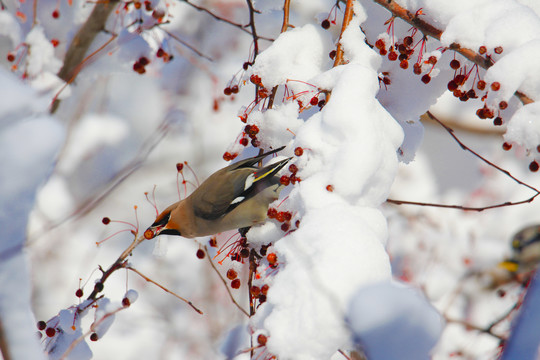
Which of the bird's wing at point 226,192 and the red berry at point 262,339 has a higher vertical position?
the red berry at point 262,339

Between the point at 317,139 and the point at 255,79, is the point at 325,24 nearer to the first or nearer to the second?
the point at 255,79

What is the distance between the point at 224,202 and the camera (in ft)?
7.29

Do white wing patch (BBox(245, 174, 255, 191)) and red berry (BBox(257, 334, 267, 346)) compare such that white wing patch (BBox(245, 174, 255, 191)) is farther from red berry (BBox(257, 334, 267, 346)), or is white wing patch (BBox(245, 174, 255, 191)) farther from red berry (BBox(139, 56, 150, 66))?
red berry (BBox(257, 334, 267, 346))

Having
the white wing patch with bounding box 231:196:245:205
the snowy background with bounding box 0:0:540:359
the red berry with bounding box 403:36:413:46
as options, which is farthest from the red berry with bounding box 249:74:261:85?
the white wing patch with bounding box 231:196:245:205

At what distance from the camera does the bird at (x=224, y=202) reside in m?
2.11

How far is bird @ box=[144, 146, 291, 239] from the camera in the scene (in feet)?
6.91

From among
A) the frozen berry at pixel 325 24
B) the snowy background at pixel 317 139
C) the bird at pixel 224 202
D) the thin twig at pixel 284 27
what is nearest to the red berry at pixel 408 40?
the snowy background at pixel 317 139

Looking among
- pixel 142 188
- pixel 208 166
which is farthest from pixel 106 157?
pixel 208 166

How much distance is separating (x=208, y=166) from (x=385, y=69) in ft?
16.7

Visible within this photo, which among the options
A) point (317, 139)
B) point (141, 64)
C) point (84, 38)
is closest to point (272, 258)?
point (317, 139)

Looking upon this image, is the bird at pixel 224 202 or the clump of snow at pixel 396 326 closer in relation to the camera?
the clump of snow at pixel 396 326

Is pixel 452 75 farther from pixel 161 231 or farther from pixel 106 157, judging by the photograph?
pixel 106 157

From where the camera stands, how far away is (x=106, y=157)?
6.46m

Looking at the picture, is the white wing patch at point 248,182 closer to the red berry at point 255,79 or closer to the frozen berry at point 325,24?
the red berry at point 255,79
